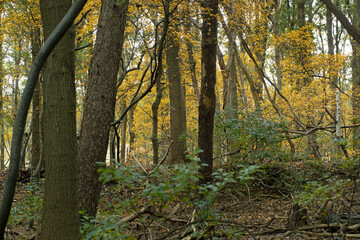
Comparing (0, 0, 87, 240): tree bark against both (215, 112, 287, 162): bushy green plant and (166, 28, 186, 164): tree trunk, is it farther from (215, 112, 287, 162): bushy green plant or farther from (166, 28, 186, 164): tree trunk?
(166, 28, 186, 164): tree trunk

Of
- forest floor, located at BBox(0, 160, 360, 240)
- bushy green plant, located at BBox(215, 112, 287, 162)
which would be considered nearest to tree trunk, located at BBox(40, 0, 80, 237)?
forest floor, located at BBox(0, 160, 360, 240)

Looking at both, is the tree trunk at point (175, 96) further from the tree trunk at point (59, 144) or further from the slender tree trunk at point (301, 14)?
the slender tree trunk at point (301, 14)

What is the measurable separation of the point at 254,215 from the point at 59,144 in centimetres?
490

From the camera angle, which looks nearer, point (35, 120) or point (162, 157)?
point (162, 157)

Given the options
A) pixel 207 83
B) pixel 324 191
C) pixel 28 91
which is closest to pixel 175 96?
pixel 207 83

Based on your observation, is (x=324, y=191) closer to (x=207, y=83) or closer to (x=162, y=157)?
(x=207, y=83)

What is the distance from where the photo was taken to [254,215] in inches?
248

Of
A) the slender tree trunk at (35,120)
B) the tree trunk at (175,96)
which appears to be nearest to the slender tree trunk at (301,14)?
the tree trunk at (175,96)

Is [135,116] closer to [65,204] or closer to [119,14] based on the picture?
[119,14]

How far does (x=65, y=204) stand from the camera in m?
2.35

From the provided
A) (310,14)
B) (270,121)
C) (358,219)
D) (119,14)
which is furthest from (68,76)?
(310,14)

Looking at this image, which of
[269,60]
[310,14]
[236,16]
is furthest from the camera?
[269,60]

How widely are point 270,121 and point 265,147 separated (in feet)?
2.27

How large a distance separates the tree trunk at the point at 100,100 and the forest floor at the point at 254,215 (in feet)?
1.54
